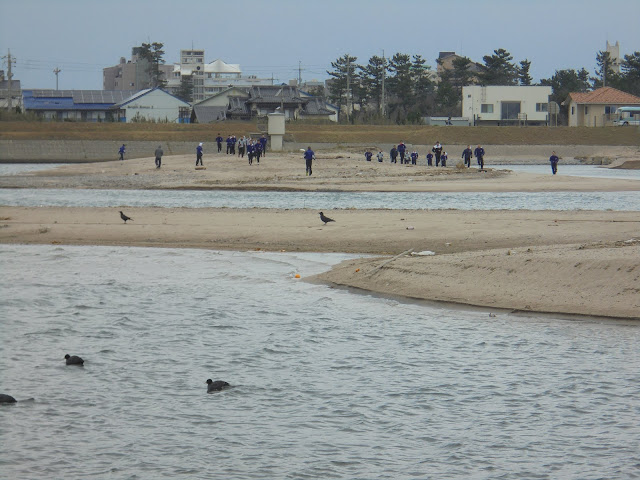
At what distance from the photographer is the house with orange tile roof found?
99625 mm

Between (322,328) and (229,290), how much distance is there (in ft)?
12.4

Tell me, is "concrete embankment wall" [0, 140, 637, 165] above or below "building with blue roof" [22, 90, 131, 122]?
below

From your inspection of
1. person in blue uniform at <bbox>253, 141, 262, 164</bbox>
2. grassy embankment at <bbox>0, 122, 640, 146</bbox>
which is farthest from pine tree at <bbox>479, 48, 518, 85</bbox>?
person in blue uniform at <bbox>253, 141, 262, 164</bbox>

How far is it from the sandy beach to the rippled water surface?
2.66 ft

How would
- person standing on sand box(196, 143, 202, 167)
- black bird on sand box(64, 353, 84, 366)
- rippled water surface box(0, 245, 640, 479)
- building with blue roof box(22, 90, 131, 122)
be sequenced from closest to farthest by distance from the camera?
rippled water surface box(0, 245, 640, 479) → black bird on sand box(64, 353, 84, 366) → person standing on sand box(196, 143, 202, 167) → building with blue roof box(22, 90, 131, 122)

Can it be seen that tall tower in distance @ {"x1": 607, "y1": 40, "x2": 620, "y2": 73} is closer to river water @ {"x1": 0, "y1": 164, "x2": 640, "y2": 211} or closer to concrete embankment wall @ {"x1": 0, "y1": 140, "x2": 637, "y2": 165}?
concrete embankment wall @ {"x1": 0, "y1": 140, "x2": 637, "y2": 165}

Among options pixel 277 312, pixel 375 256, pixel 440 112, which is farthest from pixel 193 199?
pixel 440 112

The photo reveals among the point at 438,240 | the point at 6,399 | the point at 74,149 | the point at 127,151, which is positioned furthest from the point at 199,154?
the point at 6,399

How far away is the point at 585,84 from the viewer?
13938cm

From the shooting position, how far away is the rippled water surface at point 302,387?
30.5ft

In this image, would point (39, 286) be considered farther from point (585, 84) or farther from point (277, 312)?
point (585, 84)

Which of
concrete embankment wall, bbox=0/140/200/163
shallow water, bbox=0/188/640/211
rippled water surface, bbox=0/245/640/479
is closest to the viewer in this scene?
rippled water surface, bbox=0/245/640/479

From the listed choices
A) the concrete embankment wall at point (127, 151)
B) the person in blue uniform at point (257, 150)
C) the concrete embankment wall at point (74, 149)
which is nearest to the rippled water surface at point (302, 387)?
the person in blue uniform at point (257, 150)

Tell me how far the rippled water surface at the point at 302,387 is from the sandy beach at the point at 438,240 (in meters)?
0.81
